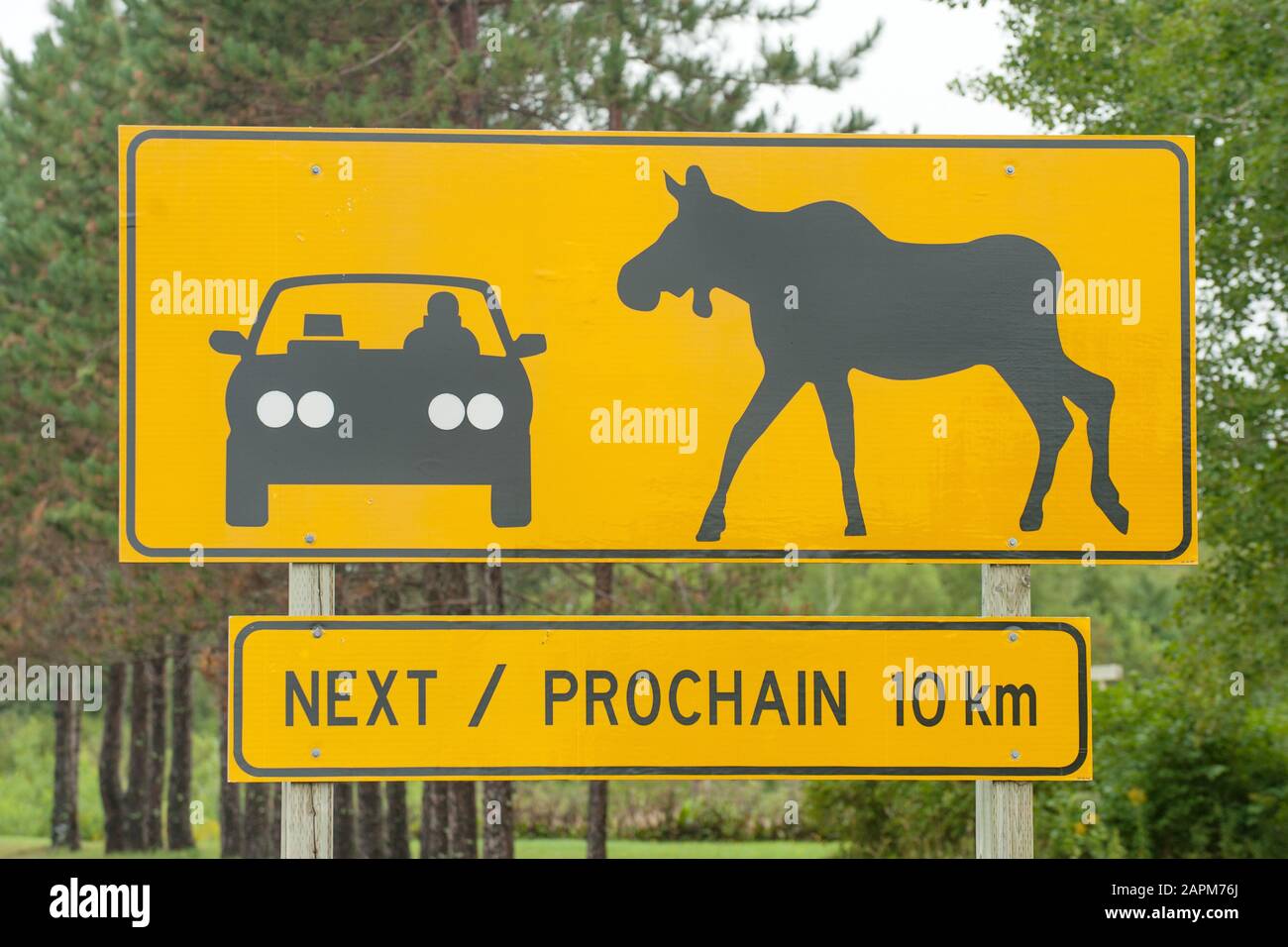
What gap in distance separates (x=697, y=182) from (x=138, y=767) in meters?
27.8

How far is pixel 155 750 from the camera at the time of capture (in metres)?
29.4

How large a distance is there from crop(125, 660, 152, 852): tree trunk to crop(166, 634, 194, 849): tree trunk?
58 centimetres

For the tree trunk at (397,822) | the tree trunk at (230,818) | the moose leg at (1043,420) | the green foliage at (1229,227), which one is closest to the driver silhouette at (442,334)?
the moose leg at (1043,420)

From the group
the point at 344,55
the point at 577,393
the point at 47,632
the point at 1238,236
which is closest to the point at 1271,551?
the point at 1238,236

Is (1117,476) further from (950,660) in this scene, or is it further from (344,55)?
(344,55)

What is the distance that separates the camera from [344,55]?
558 inches

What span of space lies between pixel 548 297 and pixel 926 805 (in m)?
11.6

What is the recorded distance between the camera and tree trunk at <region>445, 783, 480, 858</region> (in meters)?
16.5

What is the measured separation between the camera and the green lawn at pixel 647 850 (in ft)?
70.6

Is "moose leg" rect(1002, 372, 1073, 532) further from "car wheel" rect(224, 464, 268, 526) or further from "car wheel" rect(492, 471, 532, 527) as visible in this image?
"car wheel" rect(224, 464, 268, 526)

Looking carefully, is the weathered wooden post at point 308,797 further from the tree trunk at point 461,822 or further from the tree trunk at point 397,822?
the tree trunk at point 397,822

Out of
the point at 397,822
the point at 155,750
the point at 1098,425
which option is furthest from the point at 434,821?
the point at 155,750

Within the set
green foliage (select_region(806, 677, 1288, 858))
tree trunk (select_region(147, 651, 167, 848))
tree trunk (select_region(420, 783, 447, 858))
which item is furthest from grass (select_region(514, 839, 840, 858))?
tree trunk (select_region(147, 651, 167, 848))

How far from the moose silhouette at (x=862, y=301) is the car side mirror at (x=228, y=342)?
1.27 meters
